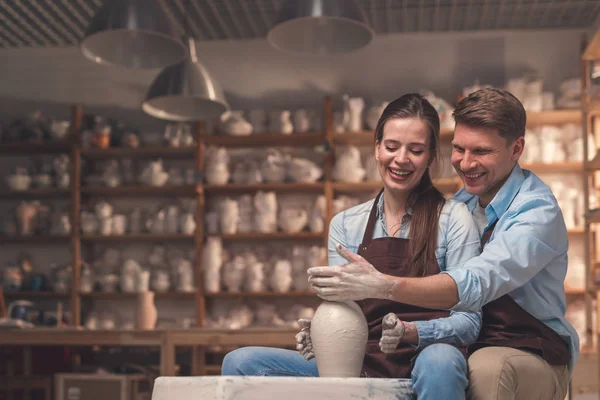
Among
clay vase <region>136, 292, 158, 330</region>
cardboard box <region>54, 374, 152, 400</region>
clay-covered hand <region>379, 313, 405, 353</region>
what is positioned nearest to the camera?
clay-covered hand <region>379, 313, 405, 353</region>

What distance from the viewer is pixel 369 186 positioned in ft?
22.7

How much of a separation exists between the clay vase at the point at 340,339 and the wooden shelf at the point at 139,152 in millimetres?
4958

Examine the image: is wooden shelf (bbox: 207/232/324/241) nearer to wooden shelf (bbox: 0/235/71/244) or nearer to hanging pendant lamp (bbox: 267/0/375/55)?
wooden shelf (bbox: 0/235/71/244)

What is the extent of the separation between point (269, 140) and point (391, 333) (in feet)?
16.4

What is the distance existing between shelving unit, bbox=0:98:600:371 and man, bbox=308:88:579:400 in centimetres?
419

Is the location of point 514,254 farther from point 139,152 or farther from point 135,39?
point 139,152

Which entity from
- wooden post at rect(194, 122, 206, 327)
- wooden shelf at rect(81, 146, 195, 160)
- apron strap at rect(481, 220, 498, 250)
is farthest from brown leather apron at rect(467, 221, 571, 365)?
wooden shelf at rect(81, 146, 195, 160)

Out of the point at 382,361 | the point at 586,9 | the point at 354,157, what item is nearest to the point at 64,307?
the point at 354,157

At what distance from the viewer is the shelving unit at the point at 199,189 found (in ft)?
22.7

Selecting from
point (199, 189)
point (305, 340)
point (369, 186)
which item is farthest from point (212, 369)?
point (305, 340)

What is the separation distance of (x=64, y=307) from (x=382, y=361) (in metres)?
5.55

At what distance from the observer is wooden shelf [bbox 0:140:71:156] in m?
7.29

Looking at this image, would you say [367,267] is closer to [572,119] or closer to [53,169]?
[572,119]

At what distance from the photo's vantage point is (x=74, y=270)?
716cm
